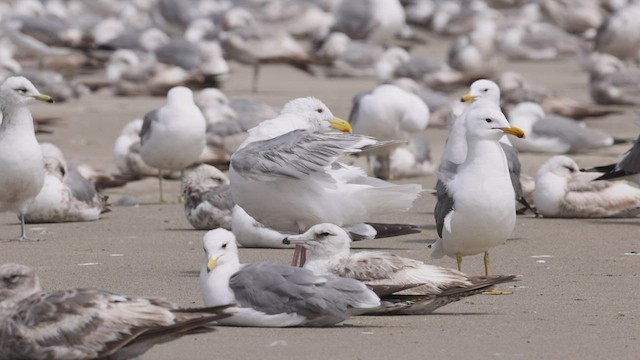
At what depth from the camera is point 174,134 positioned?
44.0 feet

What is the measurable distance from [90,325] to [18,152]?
4845 mm

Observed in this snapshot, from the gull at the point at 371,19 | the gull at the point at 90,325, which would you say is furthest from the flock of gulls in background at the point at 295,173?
the gull at the point at 371,19

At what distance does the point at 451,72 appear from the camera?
23.5m

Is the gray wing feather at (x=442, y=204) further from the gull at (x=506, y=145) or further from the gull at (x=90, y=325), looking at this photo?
the gull at (x=90, y=325)

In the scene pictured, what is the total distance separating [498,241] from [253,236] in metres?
2.27

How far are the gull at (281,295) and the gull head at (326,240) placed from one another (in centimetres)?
41

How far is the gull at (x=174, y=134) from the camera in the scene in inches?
528

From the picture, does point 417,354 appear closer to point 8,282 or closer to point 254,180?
point 8,282

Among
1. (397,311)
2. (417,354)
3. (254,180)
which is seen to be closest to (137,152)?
(254,180)

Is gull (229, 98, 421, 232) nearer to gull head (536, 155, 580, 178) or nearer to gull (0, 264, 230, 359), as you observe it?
gull (0, 264, 230, 359)

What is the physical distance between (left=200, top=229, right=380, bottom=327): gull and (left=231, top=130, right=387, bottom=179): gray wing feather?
150 centimetres

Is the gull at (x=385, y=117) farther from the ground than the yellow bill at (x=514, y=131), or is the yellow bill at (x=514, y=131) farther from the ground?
the gull at (x=385, y=117)

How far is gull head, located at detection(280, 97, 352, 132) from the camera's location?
932cm

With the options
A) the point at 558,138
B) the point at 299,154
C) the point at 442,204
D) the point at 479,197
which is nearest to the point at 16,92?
the point at 299,154
